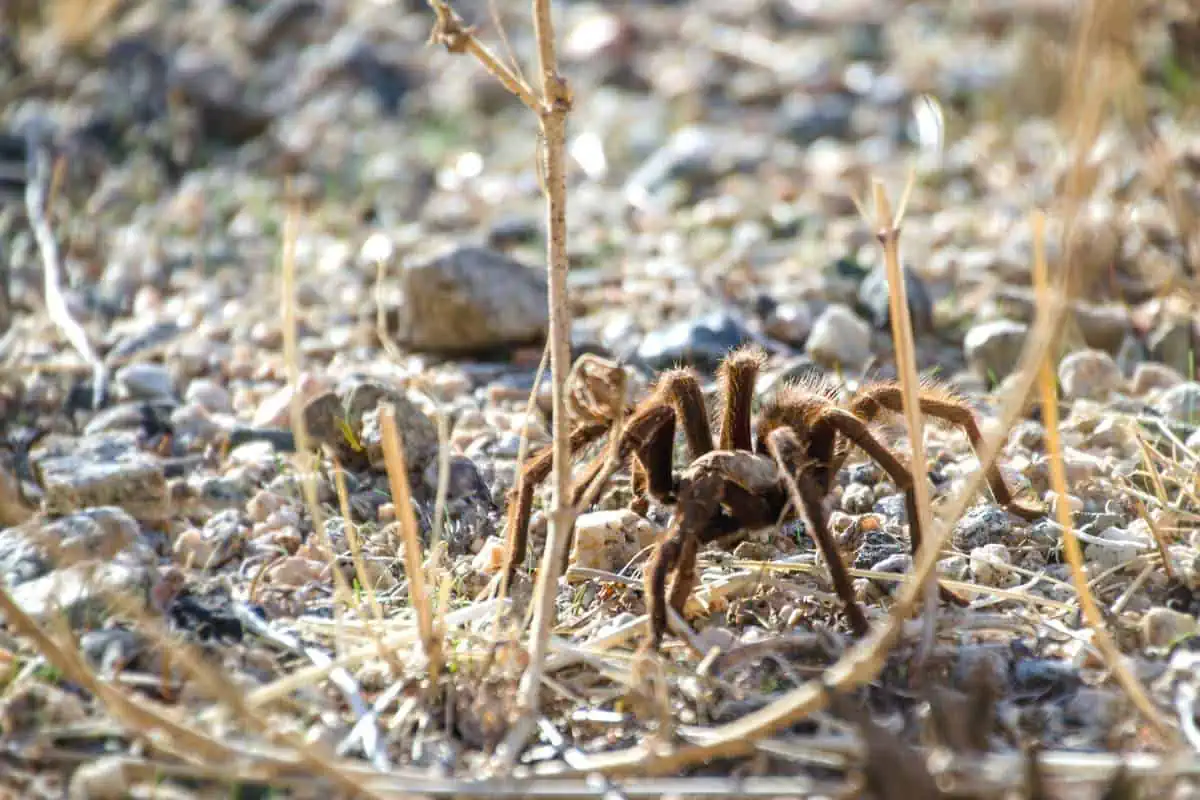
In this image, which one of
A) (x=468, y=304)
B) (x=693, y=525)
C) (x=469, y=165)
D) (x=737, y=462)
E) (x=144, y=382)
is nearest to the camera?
(x=693, y=525)

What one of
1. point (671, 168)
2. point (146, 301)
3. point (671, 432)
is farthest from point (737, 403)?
point (671, 168)

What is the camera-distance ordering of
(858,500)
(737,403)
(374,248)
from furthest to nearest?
(374,248) < (858,500) < (737,403)

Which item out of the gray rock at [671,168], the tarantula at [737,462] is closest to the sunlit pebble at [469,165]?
the gray rock at [671,168]

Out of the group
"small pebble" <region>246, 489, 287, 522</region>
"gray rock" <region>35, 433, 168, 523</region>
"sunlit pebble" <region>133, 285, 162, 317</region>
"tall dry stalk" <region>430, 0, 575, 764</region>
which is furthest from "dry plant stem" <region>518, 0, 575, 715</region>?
"sunlit pebble" <region>133, 285, 162, 317</region>

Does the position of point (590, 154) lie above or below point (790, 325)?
above

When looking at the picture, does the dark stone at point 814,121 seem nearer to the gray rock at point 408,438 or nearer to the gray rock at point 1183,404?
the gray rock at point 1183,404

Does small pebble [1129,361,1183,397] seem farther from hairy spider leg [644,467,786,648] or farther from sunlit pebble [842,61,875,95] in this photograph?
sunlit pebble [842,61,875,95]

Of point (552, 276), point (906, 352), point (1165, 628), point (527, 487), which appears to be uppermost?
point (552, 276)

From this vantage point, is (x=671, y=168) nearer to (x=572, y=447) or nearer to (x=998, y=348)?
(x=998, y=348)
